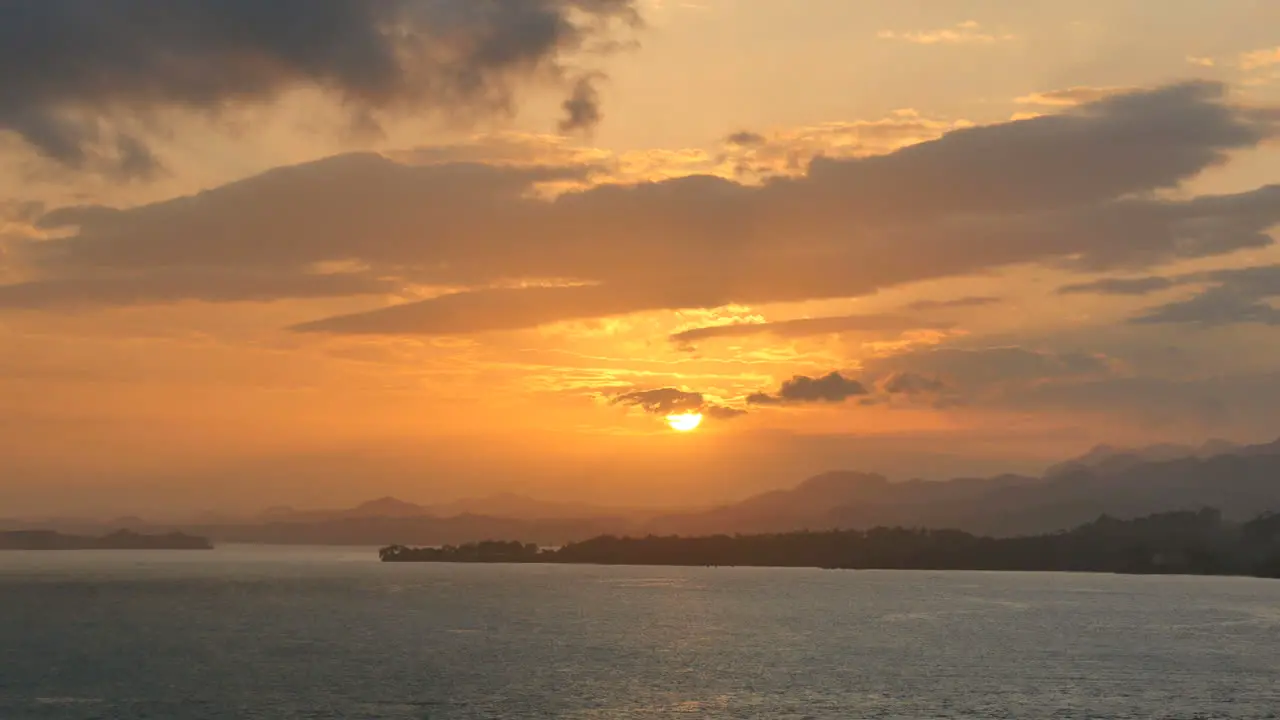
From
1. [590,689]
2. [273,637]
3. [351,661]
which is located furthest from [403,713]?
[273,637]

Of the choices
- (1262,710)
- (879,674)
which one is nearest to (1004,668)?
(879,674)

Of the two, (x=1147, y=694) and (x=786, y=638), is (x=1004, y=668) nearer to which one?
(x=1147, y=694)

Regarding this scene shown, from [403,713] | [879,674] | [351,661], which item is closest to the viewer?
[403,713]

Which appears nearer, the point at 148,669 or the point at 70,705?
the point at 70,705

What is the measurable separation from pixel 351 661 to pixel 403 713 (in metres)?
43.1

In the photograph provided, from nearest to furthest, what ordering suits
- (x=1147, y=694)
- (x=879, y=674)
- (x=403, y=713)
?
(x=403, y=713) < (x=1147, y=694) < (x=879, y=674)

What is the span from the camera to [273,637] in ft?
583

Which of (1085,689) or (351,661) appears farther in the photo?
(351,661)

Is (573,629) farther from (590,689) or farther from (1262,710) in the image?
(1262,710)

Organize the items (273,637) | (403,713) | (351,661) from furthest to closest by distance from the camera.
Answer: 1. (273,637)
2. (351,661)
3. (403,713)

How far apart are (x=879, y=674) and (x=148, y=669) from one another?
252 feet

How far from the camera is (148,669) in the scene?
136 metres

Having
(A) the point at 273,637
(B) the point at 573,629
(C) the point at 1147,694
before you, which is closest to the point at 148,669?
(A) the point at 273,637

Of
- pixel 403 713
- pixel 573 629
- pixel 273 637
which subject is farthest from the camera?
pixel 573 629
